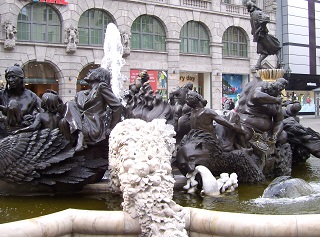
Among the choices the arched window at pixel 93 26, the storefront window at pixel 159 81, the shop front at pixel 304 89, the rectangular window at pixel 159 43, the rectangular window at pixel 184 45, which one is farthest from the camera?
the shop front at pixel 304 89

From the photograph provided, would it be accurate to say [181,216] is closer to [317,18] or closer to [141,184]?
[141,184]

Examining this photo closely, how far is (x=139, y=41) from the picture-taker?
31.2m

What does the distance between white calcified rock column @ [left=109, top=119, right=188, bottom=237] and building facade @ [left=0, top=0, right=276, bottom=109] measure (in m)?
23.2

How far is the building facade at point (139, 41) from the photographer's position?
2722cm

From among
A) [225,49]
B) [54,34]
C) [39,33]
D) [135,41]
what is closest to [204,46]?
[225,49]

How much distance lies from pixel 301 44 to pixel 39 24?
2517 centimetres

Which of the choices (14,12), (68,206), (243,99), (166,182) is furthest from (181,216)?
(14,12)

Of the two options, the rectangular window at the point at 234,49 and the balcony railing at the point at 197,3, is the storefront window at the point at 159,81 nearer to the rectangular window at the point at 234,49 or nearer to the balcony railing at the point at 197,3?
the balcony railing at the point at 197,3

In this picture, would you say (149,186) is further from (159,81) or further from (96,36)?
(159,81)

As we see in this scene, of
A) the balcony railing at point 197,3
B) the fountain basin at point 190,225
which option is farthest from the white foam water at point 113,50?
the fountain basin at point 190,225

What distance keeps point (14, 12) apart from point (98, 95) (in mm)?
22607

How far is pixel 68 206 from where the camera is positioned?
196 inches

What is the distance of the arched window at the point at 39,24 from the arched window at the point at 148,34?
5516 mm

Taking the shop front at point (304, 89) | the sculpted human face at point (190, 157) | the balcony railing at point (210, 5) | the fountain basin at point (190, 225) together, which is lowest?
the fountain basin at point (190, 225)
